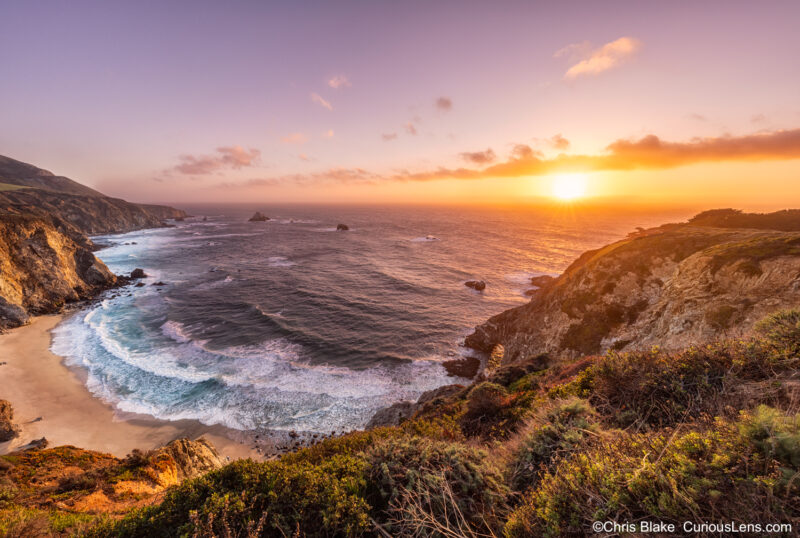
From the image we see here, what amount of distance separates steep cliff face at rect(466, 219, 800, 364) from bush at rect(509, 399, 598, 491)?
1280cm

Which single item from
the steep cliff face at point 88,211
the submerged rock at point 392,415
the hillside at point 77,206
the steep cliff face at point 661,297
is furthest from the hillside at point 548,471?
the steep cliff face at point 88,211

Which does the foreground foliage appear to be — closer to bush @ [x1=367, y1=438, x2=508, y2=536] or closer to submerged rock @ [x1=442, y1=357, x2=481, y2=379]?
bush @ [x1=367, y1=438, x2=508, y2=536]

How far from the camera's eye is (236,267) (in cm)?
6344

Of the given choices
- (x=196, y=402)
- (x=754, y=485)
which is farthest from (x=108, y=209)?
(x=754, y=485)

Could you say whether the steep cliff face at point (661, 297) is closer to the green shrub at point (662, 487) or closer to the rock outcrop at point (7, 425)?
the green shrub at point (662, 487)

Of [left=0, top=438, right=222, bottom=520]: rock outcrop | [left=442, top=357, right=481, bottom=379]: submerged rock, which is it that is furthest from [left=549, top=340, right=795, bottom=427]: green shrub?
[left=442, top=357, right=481, bottom=379]: submerged rock

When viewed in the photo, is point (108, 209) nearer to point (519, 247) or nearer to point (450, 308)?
point (450, 308)

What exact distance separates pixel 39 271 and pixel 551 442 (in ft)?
230

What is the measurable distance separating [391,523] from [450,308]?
1544 inches

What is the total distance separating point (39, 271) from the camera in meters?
42.8

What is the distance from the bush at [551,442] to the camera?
6.30 metres

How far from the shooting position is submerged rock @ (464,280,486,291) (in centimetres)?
5204

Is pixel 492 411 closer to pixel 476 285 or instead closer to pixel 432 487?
pixel 432 487

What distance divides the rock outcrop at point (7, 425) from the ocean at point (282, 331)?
4.84 m
